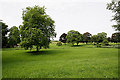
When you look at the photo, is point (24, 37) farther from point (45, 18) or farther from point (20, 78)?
point (20, 78)

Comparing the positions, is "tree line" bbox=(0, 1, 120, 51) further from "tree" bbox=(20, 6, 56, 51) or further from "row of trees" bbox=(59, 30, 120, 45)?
"row of trees" bbox=(59, 30, 120, 45)

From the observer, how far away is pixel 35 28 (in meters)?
30.2

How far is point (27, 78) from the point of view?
9125 millimetres

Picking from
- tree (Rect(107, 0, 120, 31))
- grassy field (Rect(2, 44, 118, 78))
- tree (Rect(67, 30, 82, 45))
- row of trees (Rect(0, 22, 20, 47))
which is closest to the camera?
grassy field (Rect(2, 44, 118, 78))

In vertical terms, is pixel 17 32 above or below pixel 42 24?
below

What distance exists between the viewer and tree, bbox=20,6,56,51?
29.4 m

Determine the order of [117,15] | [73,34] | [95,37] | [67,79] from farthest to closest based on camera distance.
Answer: [95,37], [73,34], [117,15], [67,79]

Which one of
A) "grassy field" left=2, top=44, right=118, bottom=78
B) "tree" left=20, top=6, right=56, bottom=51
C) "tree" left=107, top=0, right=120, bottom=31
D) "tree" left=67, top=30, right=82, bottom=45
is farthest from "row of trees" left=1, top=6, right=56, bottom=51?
"tree" left=67, top=30, right=82, bottom=45

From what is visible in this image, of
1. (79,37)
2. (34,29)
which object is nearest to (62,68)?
(34,29)

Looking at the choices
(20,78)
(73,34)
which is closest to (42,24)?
(20,78)

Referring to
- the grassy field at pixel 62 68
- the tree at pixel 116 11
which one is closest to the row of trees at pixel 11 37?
the grassy field at pixel 62 68

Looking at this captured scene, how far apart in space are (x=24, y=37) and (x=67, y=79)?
1052 inches

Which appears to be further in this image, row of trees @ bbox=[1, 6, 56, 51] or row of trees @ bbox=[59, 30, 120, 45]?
row of trees @ bbox=[59, 30, 120, 45]

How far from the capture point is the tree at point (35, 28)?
29362mm
